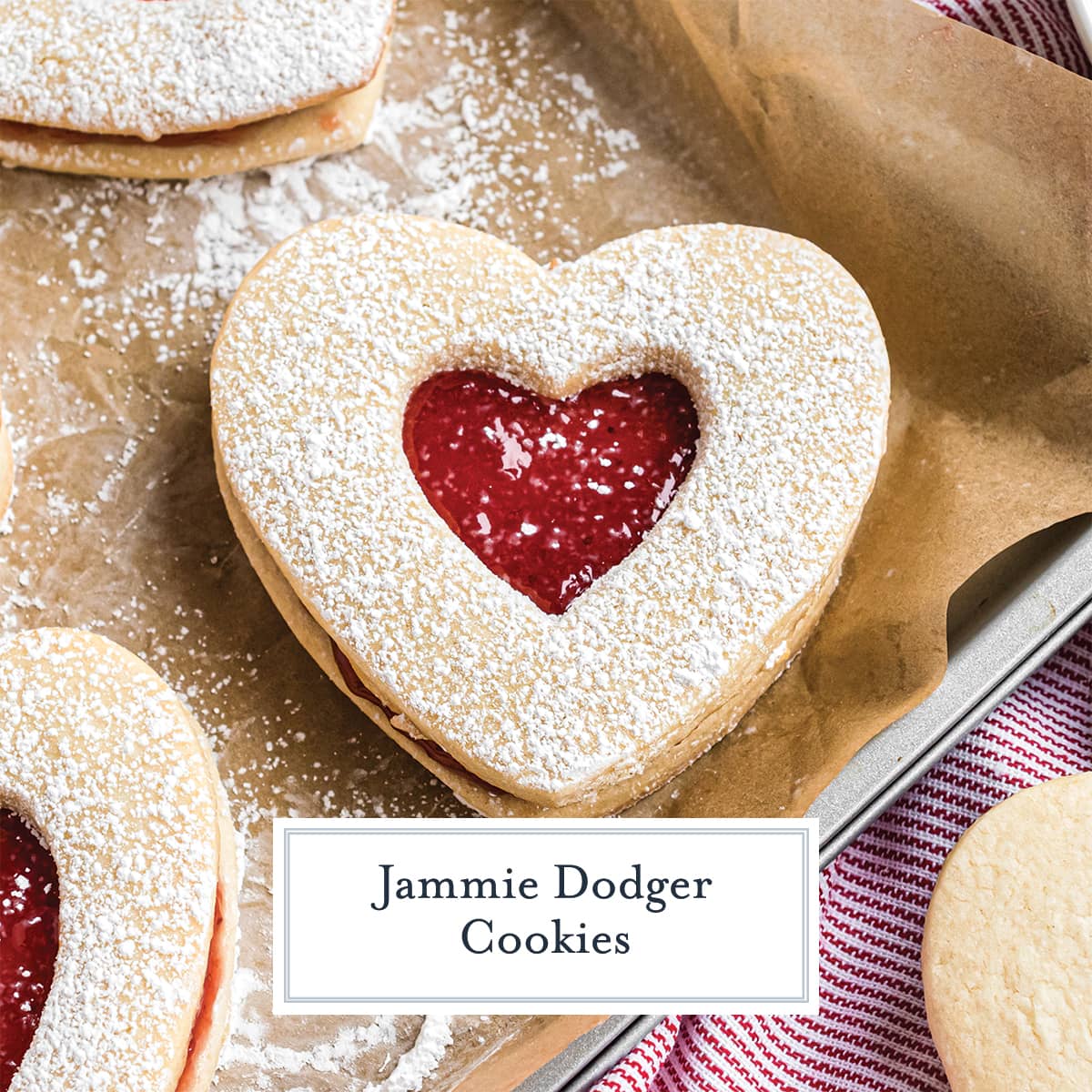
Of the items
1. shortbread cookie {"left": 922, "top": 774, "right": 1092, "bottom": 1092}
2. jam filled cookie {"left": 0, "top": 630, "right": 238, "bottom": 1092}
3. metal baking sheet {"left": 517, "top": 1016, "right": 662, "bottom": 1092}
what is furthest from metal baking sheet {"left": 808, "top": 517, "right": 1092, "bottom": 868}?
jam filled cookie {"left": 0, "top": 630, "right": 238, "bottom": 1092}

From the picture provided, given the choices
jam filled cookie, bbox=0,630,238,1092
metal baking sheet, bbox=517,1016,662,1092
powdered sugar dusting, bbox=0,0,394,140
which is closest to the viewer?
jam filled cookie, bbox=0,630,238,1092

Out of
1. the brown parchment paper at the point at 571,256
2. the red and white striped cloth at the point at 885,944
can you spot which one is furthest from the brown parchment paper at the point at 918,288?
the red and white striped cloth at the point at 885,944

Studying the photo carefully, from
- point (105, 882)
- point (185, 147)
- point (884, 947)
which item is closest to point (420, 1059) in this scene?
point (105, 882)

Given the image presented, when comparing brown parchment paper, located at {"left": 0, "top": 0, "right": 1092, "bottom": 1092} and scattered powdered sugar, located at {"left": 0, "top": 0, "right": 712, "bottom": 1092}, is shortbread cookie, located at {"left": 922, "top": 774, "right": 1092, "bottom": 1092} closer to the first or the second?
brown parchment paper, located at {"left": 0, "top": 0, "right": 1092, "bottom": 1092}

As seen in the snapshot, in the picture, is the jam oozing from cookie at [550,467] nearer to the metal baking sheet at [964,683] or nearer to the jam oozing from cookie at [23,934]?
the metal baking sheet at [964,683]

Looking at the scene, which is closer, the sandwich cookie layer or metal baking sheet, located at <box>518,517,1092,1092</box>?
metal baking sheet, located at <box>518,517,1092,1092</box>

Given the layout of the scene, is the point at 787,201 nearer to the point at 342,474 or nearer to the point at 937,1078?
the point at 342,474
